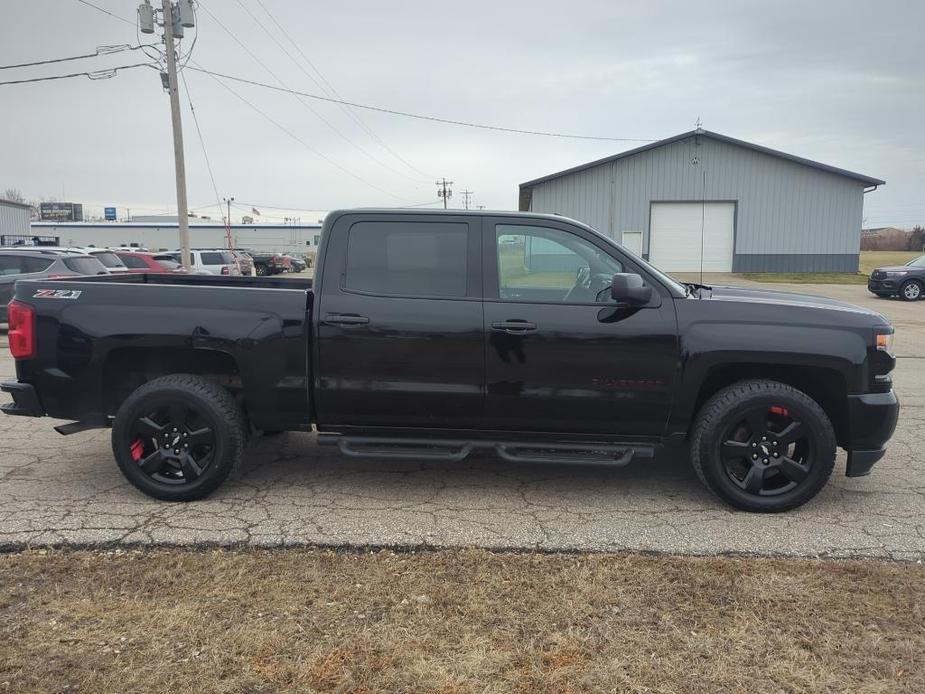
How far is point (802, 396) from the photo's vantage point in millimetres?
4391

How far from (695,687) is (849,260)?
3689 centimetres

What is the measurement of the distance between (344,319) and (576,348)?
1440mm

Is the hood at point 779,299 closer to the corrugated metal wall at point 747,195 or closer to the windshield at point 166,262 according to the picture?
the windshield at point 166,262

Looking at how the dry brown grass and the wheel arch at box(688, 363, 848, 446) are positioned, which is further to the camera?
the wheel arch at box(688, 363, 848, 446)

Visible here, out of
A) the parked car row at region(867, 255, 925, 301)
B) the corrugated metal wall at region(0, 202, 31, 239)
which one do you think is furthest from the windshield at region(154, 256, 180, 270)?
the corrugated metal wall at region(0, 202, 31, 239)

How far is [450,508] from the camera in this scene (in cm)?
457

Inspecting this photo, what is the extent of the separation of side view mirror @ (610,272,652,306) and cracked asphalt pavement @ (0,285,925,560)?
1.34 m

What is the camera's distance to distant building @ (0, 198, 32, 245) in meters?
42.1

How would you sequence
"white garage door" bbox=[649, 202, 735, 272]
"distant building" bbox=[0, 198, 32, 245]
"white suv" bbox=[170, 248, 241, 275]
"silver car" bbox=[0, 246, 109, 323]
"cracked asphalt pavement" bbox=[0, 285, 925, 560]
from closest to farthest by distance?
Answer: "cracked asphalt pavement" bbox=[0, 285, 925, 560]
"silver car" bbox=[0, 246, 109, 323]
"white suv" bbox=[170, 248, 241, 275]
"white garage door" bbox=[649, 202, 735, 272]
"distant building" bbox=[0, 198, 32, 245]

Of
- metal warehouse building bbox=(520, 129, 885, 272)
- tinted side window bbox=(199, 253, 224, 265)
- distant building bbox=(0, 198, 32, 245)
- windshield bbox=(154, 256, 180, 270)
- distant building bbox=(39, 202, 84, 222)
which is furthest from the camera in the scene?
distant building bbox=(39, 202, 84, 222)

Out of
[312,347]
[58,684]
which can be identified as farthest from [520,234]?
[58,684]

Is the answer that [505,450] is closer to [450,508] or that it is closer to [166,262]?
[450,508]

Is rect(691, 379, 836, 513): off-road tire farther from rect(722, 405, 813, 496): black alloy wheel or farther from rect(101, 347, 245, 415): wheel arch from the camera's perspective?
rect(101, 347, 245, 415): wheel arch

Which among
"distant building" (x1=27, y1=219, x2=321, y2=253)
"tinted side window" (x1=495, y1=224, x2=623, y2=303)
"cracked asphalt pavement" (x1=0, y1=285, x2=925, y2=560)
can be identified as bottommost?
"cracked asphalt pavement" (x1=0, y1=285, x2=925, y2=560)
